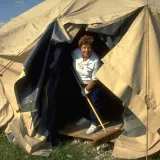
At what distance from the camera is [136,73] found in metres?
6.04

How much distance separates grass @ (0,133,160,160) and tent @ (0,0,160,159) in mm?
131

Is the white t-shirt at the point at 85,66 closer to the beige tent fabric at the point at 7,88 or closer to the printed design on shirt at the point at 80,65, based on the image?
the printed design on shirt at the point at 80,65

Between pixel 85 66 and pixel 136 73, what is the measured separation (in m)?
1.28

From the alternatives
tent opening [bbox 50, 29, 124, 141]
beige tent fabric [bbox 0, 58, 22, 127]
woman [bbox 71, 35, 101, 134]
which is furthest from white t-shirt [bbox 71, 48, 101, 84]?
beige tent fabric [bbox 0, 58, 22, 127]

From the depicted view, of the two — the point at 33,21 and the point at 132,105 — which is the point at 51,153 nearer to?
the point at 132,105

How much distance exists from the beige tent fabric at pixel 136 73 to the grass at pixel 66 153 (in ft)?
1.69

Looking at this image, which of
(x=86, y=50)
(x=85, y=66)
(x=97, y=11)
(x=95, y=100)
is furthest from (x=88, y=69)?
(x=97, y=11)

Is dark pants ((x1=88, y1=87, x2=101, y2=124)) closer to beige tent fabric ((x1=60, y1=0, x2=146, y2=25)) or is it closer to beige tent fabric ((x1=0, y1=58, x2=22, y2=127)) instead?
beige tent fabric ((x1=60, y1=0, x2=146, y2=25))

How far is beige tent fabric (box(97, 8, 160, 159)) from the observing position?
6.00m

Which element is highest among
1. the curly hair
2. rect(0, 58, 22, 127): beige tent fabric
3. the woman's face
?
the curly hair

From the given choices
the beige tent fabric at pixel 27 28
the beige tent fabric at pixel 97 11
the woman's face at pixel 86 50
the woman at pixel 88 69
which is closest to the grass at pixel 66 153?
the woman at pixel 88 69

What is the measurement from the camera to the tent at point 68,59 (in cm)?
608

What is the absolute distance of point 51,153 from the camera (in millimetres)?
6719

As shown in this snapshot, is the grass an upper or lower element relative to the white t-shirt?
lower
